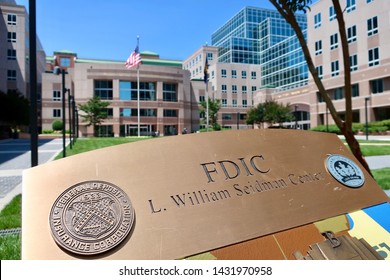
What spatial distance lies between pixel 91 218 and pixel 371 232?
2.39 meters

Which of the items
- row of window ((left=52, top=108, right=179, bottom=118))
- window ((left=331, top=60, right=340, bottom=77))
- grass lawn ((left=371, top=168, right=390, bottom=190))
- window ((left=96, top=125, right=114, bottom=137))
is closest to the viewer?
grass lawn ((left=371, top=168, right=390, bottom=190))

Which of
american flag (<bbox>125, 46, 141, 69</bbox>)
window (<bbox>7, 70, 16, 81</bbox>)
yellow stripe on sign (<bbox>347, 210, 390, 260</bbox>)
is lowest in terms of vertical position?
yellow stripe on sign (<bbox>347, 210, 390, 260</bbox>)

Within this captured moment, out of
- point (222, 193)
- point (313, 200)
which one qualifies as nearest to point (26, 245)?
point (222, 193)

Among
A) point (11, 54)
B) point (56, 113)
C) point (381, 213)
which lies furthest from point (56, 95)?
point (381, 213)

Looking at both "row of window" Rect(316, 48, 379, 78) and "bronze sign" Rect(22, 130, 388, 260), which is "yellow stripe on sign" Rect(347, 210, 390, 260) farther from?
→ "row of window" Rect(316, 48, 379, 78)

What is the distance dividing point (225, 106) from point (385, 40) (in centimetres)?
4445

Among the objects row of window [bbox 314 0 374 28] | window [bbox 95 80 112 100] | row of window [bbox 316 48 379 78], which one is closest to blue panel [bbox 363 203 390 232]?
row of window [bbox 316 48 379 78]

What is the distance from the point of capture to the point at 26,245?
2.25 metres

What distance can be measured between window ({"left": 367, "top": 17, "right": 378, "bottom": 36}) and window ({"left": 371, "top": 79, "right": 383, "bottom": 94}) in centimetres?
700

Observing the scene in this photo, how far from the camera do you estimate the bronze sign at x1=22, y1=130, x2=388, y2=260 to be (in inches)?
91.4

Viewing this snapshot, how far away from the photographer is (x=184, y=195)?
2.67 meters

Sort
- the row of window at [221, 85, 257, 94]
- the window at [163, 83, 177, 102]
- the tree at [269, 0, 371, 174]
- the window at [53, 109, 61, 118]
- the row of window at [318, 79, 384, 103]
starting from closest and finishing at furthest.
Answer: the tree at [269, 0, 371, 174] < the row of window at [318, 79, 384, 103] < the window at [53, 109, 61, 118] < the window at [163, 83, 177, 102] < the row of window at [221, 85, 257, 94]

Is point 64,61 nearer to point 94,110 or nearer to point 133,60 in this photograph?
point 94,110

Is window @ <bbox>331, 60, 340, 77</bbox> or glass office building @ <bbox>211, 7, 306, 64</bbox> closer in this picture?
window @ <bbox>331, 60, 340, 77</bbox>
